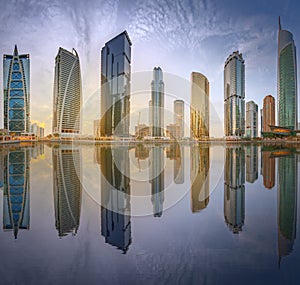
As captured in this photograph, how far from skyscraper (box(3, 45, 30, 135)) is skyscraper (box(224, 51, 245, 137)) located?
15357cm

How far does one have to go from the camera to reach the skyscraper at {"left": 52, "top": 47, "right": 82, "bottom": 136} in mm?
138375

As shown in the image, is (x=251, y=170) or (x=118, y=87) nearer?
(x=251, y=170)

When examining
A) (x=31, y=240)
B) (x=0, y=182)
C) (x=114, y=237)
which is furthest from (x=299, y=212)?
(x=0, y=182)

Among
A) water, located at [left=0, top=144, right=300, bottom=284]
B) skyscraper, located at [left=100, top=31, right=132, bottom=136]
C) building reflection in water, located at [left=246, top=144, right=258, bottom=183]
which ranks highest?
skyscraper, located at [left=100, top=31, right=132, bottom=136]

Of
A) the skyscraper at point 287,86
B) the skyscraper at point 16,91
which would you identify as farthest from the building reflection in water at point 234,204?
the skyscraper at point 287,86

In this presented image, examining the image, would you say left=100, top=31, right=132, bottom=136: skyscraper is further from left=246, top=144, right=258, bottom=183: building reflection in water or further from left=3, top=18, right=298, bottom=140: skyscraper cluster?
left=246, top=144, right=258, bottom=183: building reflection in water

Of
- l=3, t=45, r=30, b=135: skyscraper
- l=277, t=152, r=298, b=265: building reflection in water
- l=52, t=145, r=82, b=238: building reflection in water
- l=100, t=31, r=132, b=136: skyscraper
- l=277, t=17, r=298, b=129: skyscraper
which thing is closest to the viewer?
l=277, t=152, r=298, b=265: building reflection in water

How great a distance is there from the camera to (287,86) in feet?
551

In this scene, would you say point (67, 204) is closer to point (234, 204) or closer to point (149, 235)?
point (149, 235)

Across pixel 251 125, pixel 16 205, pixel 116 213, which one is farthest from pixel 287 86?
pixel 16 205

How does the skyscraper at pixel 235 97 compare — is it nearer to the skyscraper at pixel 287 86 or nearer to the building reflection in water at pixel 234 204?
the skyscraper at pixel 287 86

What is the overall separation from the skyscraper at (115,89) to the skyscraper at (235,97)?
95.4 metres

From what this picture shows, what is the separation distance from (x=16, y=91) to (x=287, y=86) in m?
216

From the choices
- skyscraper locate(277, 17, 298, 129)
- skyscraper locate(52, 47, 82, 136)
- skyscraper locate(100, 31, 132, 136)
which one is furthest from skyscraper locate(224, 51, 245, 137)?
skyscraper locate(52, 47, 82, 136)
